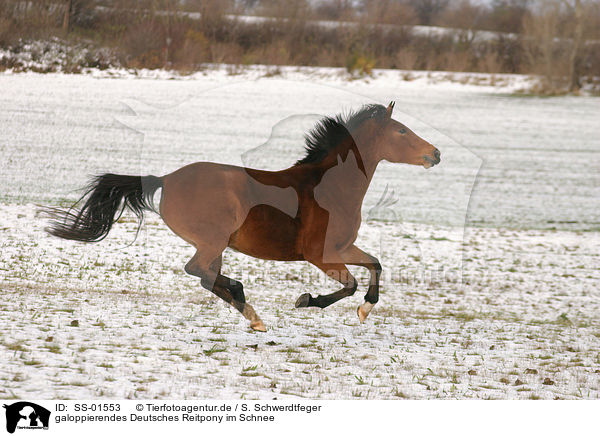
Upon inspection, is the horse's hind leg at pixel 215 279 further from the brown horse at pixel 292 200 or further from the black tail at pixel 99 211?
the black tail at pixel 99 211

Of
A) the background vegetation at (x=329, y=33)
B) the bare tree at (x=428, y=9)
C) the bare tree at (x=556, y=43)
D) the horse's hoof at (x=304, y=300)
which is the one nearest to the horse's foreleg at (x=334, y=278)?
the horse's hoof at (x=304, y=300)

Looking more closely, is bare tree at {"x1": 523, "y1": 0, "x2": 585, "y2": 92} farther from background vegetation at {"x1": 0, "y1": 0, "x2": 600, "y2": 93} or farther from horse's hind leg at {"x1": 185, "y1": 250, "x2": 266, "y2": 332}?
horse's hind leg at {"x1": 185, "y1": 250, "x2": 266, "y2": 332}

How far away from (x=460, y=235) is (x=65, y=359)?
26.8 ft

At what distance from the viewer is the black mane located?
14.7ft

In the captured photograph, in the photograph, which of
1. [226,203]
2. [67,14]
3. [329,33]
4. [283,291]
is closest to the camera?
[226,203]

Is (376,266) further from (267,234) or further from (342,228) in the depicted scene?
(267,234)

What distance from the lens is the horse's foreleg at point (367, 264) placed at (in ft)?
14.8

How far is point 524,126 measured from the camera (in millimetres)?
28969

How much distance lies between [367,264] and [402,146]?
2.52 feet

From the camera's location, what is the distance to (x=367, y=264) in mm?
4629

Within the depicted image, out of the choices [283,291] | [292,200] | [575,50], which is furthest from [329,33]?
[575,50]

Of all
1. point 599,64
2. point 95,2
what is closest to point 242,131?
point 95,2
